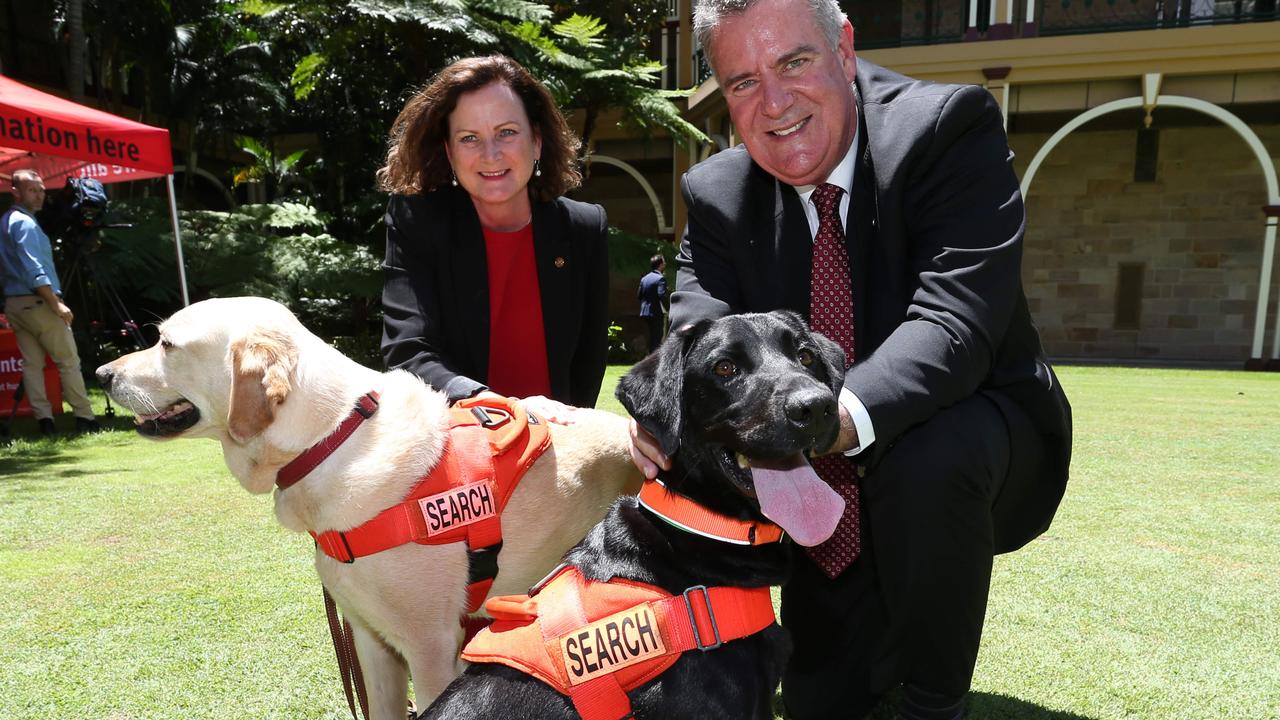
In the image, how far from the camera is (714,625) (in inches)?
72.2

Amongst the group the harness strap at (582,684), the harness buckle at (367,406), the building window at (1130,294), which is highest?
the harness buckle at (367,406)

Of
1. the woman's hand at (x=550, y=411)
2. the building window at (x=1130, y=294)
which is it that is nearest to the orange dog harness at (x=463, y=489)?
the woman's hand at (x=550, y=411)

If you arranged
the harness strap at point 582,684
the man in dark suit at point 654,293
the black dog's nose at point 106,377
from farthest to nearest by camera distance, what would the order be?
1. the man in dark suit at point 654,293
2. the black dog's nose at point 106,377
3. the harness strap at point 582,684

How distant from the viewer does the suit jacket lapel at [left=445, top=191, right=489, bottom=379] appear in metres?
3.31

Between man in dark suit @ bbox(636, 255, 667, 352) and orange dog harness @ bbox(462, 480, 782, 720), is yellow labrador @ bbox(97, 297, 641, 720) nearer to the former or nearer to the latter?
orange dog harness @ bbox(462, 480, 782, 720)

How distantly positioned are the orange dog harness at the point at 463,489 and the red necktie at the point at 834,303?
3.21 ft

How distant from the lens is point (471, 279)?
3316 mm

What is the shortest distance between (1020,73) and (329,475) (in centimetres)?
1684

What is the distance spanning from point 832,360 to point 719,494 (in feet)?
1.72

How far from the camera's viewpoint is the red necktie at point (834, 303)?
2.59 meters

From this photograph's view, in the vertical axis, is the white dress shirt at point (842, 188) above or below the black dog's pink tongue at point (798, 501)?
above

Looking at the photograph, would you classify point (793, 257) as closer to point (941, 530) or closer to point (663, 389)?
point (663, 389)

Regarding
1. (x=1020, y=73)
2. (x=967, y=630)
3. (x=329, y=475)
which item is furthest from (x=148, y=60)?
(x=967, y=630)

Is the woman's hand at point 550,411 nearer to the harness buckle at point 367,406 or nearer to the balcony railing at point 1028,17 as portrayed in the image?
the harness buckle at point 367,406
